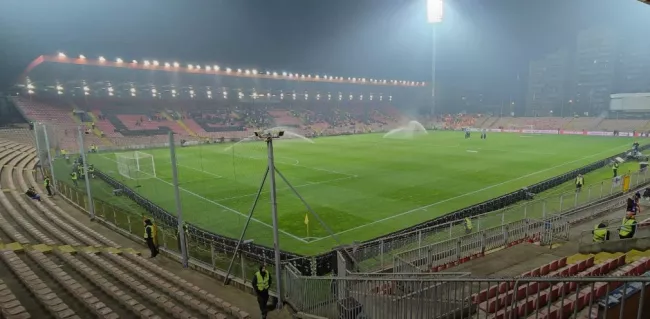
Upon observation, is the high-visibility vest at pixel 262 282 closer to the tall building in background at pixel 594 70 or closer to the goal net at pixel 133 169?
the goal net at pixel 133 169

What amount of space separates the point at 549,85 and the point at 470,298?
128686 millimetres

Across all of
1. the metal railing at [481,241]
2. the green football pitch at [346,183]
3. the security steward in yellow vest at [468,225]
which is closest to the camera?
the metal railing at [481,241]

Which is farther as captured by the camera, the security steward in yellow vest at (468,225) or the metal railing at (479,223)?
the security steward in yellow vest at (468,225)

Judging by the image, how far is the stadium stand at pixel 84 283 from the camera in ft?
24.6

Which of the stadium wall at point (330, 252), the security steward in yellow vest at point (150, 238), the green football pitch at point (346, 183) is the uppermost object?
the security steward in yellow vest at point (150, 238)

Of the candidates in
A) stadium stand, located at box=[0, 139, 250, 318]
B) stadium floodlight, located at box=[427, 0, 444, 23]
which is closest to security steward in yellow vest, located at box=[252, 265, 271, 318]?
stadium stand, located at box=[0, 139, 250, 318]

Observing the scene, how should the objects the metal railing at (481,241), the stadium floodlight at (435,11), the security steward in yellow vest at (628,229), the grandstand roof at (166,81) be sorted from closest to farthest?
the security steward in yellow vest at (628,229) < the metal railing at (481,241) < the grandstand roof at (166,81) < the stadium floodlight at (435,11)

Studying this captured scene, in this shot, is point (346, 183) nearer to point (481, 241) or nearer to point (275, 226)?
point (481, 241)

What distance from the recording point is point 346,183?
94.6ft

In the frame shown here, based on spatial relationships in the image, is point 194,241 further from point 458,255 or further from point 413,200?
point 413,200

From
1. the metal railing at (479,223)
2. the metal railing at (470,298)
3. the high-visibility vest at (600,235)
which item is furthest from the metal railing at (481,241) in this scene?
the metal railing at (470,298)

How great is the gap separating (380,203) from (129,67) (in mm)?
66636

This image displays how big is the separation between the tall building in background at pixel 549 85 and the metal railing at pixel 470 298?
381 ft

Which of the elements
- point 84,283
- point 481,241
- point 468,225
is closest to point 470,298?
point 481,241
